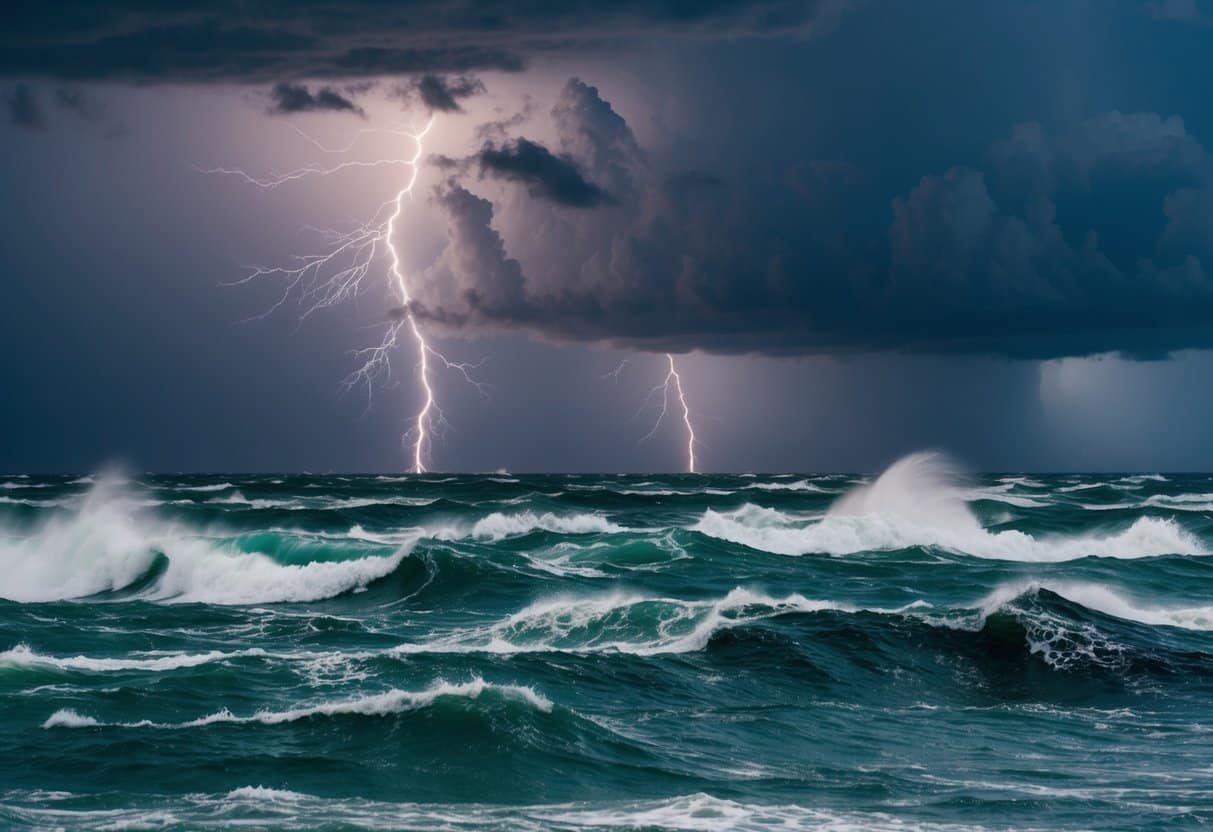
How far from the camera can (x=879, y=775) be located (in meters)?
14.4

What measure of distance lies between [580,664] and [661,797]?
701cm

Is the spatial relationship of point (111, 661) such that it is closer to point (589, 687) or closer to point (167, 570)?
point (589, 687)

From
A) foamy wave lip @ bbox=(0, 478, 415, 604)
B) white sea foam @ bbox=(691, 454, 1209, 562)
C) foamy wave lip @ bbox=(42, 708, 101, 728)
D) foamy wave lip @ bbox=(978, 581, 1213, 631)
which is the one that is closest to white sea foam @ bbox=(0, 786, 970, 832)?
foamy wave lip @ bbox=(42, 708, 101, 728)

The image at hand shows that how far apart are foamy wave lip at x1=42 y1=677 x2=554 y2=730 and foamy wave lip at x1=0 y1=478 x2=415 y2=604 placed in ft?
48.1

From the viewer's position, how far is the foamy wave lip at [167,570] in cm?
3212

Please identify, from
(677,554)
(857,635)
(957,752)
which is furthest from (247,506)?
(957,752)

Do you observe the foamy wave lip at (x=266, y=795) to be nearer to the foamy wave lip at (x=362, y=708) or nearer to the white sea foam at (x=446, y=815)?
the white sea foam at (x=446, y=815)

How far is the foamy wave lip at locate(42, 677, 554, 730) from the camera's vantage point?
16125mm

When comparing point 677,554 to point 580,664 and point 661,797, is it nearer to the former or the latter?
point 580,664

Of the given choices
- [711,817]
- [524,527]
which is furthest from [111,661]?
[524,527]

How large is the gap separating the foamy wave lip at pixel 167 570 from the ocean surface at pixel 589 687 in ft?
0.35

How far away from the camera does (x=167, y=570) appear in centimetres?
3412

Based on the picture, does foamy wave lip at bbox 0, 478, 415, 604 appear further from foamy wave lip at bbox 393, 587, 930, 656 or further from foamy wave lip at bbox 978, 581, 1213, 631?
foamy wave lip at bbox 978, 581, 1213, 631

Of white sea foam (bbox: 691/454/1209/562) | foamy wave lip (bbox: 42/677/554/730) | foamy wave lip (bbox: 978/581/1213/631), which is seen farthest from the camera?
white sea foam (bbox: 691/454/1209/562)
